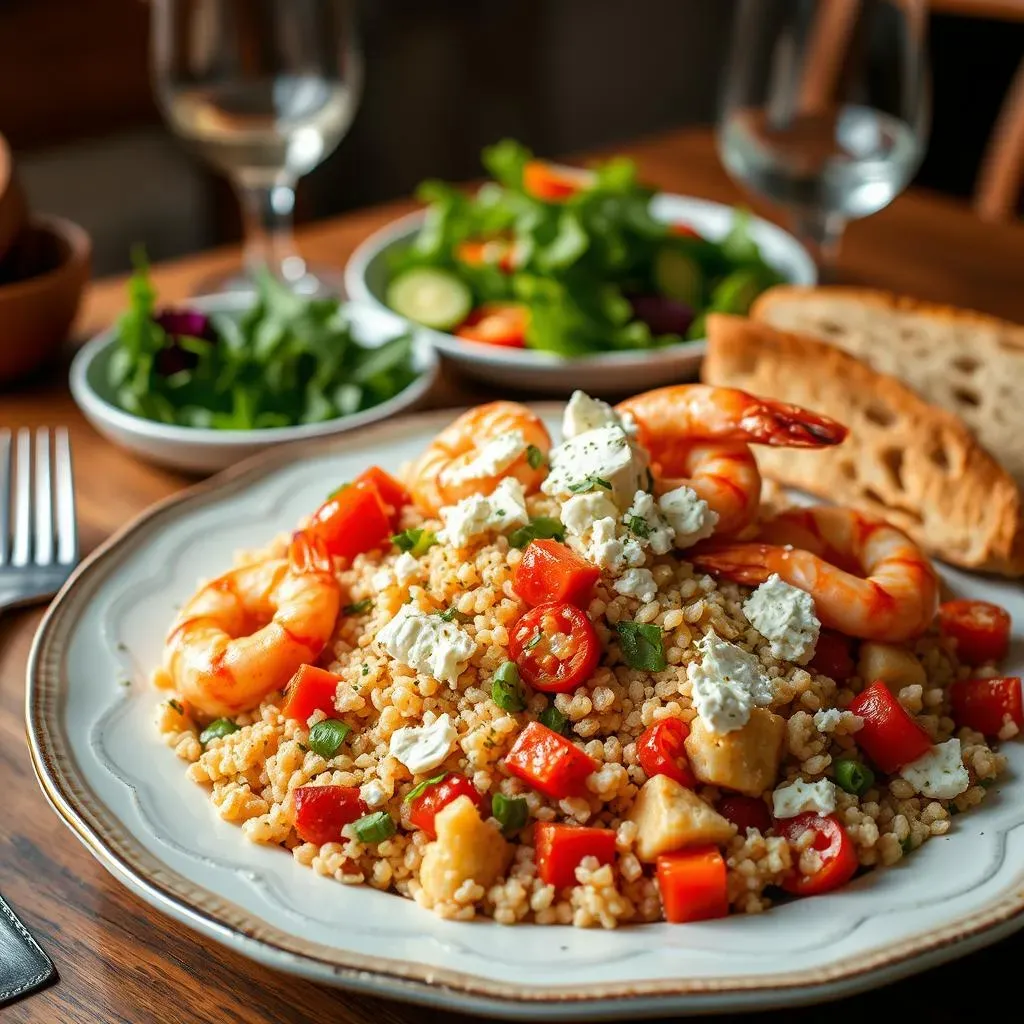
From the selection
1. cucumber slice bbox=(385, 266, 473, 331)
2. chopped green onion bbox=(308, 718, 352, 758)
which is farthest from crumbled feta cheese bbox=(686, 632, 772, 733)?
cucumber slice bbox=(385, 266, 473, 331)

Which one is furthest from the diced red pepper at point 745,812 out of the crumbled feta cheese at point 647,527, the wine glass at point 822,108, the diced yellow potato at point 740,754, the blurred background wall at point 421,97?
the blurred background wall at point 421,97

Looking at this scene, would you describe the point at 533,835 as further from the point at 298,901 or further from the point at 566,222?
the point at 566,222

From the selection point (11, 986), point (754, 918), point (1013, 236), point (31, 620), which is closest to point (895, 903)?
point (754, 918)

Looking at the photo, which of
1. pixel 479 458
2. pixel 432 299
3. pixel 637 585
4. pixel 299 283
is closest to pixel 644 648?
pixel 637 585

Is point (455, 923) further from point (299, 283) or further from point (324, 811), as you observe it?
point (299, 283)

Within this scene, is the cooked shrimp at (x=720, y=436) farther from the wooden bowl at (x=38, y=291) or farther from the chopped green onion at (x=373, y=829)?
the wooden bowl at (x=38, y=291)

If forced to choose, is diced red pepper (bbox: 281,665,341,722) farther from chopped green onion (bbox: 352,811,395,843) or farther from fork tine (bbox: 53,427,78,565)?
fork tine (bbox: 53,427,78,565)

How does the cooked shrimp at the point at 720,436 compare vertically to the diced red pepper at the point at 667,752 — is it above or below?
above
